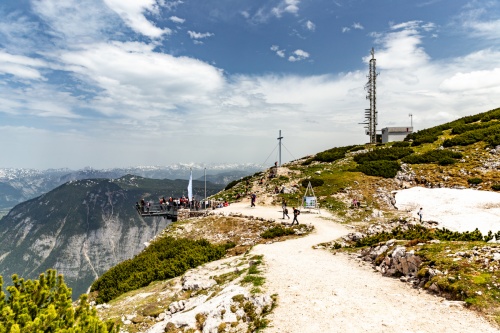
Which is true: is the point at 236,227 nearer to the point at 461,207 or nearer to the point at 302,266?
the point at 302,266

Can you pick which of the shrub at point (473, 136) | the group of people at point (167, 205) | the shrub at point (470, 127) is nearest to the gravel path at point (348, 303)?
the group of people at point (167, 205)

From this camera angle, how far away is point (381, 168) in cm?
4538

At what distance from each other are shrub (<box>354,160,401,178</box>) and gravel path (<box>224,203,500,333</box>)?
1091 inches

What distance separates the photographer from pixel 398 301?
42.7 ft

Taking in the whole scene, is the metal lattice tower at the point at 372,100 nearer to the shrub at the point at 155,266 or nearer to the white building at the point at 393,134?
the white building at the point at 393,134

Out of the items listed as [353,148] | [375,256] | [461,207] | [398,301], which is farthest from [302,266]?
[353,148]

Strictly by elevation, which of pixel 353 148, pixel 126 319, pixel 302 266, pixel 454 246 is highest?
pixel 353 148

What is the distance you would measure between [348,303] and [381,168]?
3643 cm

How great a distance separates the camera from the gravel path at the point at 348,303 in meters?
10.9

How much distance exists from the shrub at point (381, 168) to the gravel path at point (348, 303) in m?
27.7

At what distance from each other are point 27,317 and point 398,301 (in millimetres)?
13491

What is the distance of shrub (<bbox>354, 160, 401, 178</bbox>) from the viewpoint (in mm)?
43906

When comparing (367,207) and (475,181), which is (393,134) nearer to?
(475,181)

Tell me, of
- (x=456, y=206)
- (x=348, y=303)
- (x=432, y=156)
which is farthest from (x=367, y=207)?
(x=348, y=303)
